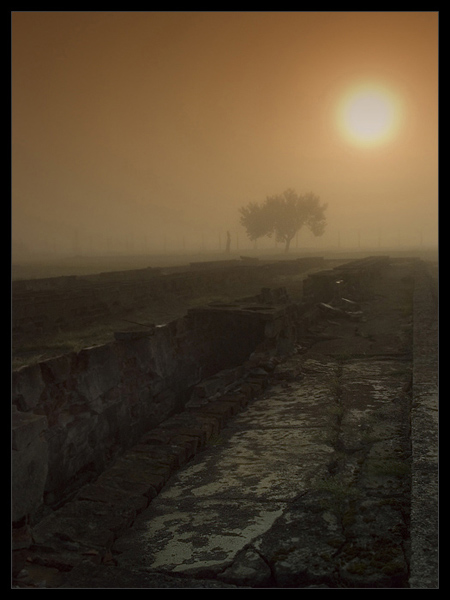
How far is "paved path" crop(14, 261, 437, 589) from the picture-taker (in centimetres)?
285

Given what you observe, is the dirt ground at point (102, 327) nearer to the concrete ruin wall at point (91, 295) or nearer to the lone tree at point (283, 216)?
the concrete ruin wall at point (91, 295)

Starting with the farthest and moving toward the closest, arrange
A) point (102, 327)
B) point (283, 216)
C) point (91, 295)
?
1. point (283, 216)
2. point (91, 295)
3. point (102, 327)

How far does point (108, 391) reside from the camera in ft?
18.0

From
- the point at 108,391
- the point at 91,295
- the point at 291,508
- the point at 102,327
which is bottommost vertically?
the point at 291,508

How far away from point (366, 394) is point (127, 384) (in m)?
3.04

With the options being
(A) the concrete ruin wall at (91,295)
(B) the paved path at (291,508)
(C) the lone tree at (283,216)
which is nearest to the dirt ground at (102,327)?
(A) the concrete ruin wall at (91,295)

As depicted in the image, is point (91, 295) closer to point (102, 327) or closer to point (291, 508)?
point (102, 327)

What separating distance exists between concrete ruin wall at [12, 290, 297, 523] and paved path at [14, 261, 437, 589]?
0.89 metres

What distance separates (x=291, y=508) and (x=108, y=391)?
104 inches

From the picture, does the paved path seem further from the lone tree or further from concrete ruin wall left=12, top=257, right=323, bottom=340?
the lone tree

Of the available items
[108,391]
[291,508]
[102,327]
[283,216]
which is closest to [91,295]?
[102,327]

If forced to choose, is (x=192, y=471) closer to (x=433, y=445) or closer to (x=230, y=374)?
(x=433, y=445)
